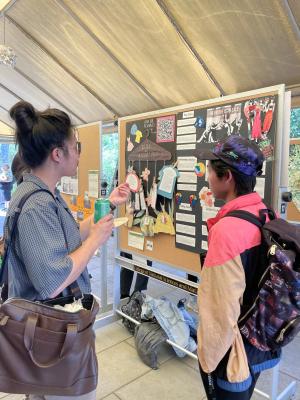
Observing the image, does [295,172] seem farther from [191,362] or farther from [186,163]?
[191,362]

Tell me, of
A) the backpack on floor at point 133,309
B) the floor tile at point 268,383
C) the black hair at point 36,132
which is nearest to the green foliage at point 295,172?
the floor tile at point 268,383

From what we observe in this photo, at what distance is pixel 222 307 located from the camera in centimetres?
100

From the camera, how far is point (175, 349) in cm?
220

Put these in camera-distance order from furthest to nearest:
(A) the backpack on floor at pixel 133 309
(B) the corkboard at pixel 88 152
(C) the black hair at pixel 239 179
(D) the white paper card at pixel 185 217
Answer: (B) the corkboard at pixel 88 152
(A) the backpack on floor at pixel 133 309
(D) the white paper card at pixel 185 217
(C) the black hair at pixel 239 179

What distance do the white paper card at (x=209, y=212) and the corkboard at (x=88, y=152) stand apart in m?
1.25

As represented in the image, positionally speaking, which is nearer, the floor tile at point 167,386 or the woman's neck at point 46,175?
the woman's neck at point 46,175

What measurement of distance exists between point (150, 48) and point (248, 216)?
2.48m

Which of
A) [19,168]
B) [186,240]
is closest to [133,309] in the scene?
[186,240]

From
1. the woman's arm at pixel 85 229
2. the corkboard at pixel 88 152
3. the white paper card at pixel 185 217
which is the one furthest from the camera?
the corkboard at pixel 88 152

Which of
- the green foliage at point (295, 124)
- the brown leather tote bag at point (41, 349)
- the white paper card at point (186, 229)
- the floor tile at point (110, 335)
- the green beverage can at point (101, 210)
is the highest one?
the green foliage at point (295, 124)

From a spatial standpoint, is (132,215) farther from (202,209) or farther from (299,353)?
(299,353)

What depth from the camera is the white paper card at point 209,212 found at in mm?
1805

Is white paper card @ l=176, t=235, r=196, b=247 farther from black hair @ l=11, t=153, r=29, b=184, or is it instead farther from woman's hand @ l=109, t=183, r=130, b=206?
black hair @ l=11, t=153, r=29, b=184

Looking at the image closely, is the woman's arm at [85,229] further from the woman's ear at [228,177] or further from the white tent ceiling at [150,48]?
the white tent ceiling at [150,48]
